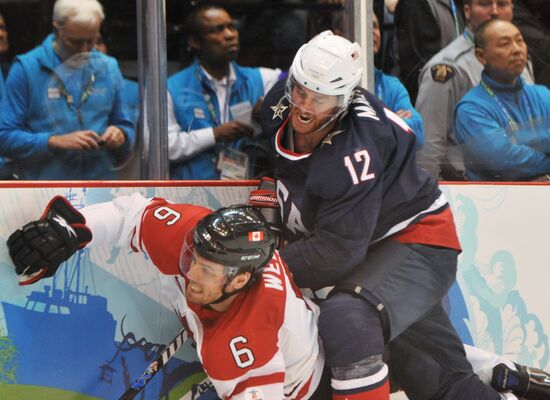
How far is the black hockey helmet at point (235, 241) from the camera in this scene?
229 centimetres

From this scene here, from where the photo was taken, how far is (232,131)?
9.53 feet

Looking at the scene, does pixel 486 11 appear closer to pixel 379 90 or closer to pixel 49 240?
pixel 379 90

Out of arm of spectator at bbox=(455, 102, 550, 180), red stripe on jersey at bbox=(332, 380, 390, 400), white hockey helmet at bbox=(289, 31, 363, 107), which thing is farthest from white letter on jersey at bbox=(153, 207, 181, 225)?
arm of spectator at bbox=(455, 102, 550, 180)

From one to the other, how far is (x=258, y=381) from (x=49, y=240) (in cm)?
61

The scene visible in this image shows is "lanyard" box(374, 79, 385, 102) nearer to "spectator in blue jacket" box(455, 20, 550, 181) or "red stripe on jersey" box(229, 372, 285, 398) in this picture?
"spectator in blue jacket" box(455, 20, 550, 181)

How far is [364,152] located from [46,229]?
0.82 metres

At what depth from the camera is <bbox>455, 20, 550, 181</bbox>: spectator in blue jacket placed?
3.13 meters

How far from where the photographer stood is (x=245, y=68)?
2949mm

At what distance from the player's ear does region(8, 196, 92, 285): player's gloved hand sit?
412 mm

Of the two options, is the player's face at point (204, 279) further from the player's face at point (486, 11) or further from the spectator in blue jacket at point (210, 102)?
the player's face at point (486, 11)

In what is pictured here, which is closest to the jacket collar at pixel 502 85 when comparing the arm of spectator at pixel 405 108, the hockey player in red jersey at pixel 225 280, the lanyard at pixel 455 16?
the lanyard at pixel 455 16

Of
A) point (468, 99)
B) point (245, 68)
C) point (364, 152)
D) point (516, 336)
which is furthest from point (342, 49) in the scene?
point (516, 336)

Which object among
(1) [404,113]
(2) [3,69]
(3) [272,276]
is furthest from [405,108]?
(2) [3,69]

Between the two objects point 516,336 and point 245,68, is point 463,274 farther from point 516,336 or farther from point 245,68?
point 245,68
